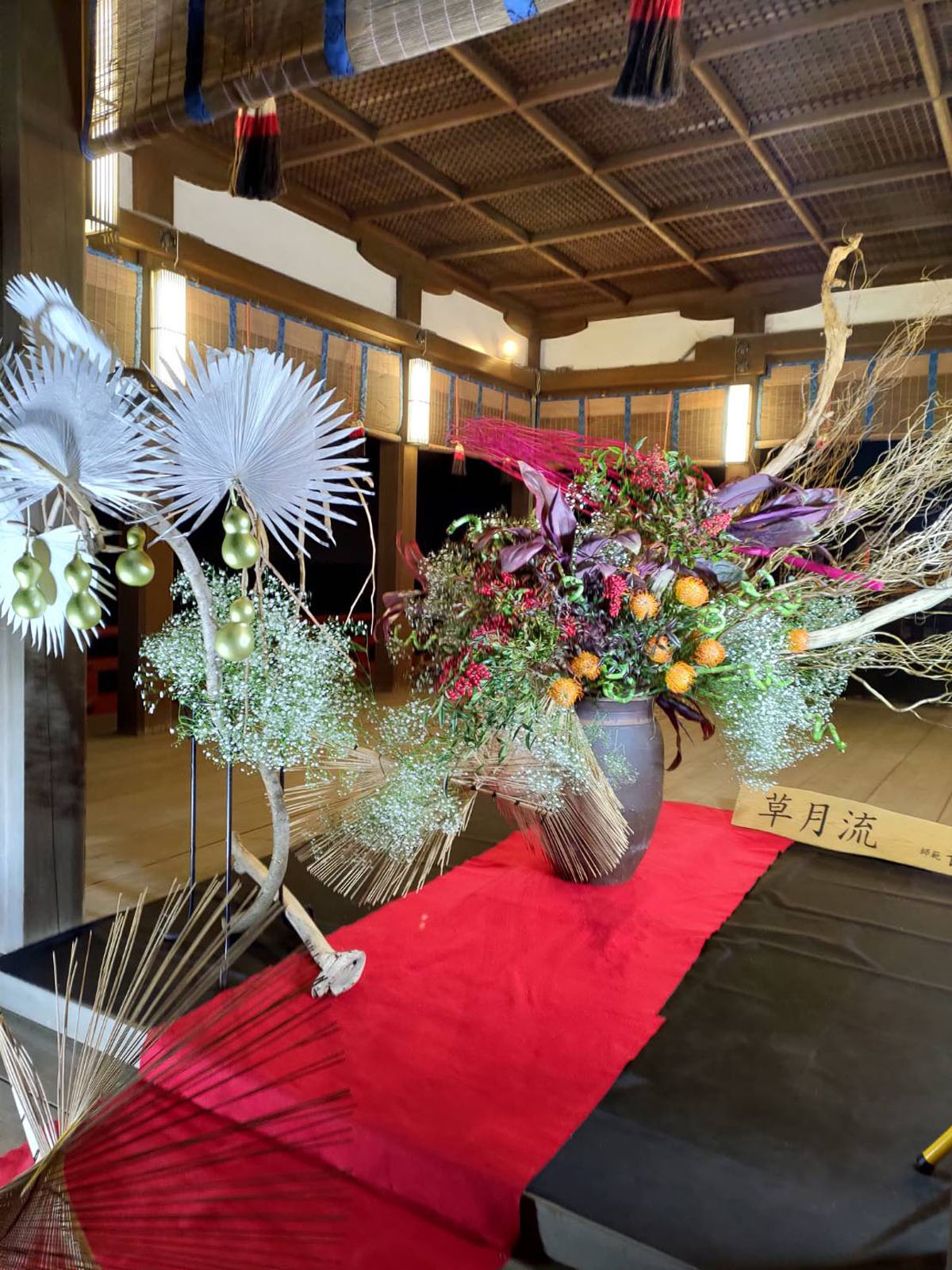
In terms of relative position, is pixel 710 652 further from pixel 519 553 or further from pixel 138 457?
pixel 138 457

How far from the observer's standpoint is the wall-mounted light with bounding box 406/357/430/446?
564 cm

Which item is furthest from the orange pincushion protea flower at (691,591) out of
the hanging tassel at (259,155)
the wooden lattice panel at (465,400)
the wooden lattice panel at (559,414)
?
the wooden lattice panel at (559,414)

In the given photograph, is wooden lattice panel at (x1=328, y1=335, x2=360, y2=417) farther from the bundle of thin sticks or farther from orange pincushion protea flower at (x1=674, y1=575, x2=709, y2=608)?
orange pincushion protea flower at (x1=674, y1=575, x2=709, y2=608)

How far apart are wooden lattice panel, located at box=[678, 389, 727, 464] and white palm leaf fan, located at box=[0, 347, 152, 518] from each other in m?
5.47

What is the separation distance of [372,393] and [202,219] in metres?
1.44

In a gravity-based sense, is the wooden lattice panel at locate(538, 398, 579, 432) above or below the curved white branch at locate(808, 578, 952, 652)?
above

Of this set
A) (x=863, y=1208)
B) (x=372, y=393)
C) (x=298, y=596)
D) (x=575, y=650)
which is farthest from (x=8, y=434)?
(x=372, y=393)

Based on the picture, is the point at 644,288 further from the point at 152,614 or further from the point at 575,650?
the point at 575,650

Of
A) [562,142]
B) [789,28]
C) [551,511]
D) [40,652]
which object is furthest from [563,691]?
[562,142]

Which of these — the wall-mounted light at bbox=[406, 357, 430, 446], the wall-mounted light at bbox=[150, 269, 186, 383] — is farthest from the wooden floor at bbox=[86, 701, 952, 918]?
the wall-mounted light at bbox=[406, 357, 430, 446]

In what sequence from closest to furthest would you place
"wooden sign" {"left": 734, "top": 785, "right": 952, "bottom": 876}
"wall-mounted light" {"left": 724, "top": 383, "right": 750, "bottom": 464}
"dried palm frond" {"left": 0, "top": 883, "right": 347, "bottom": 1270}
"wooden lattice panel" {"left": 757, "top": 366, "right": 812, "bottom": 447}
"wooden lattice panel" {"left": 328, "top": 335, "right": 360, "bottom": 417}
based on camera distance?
"dried palm frond" {"left": 0, "top": 883, "right": 347, "bottom": 1270}, "wooden sign" {"left": 734, "top": 785, "right": 952, "bottom": 876}, "wooden lattice panel" {"left": 328, "top": 335, "right": 360, "bottom": 417}, "wooden lattice panel" {"left": 757, "top": 366, "right": 812, "bottom": 447}, "wall-mounted light" {"left": 724, "top": 383, "right": 750, "bottom": 464}

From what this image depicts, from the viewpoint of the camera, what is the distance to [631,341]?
6.50 metres

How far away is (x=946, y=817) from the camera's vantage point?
2973mm

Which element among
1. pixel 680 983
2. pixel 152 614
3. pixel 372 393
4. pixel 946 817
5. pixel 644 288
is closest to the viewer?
pixel 680 983
